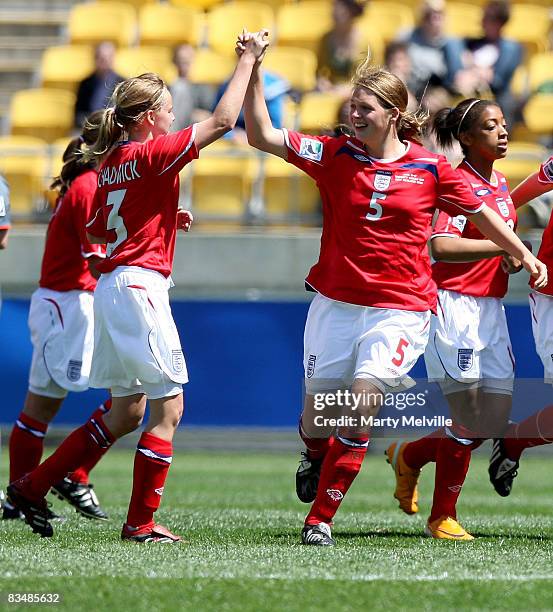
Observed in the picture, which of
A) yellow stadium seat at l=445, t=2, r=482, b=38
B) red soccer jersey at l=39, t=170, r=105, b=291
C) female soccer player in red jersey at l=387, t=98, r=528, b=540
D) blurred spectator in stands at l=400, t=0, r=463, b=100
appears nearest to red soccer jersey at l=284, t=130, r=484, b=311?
female soccer player in red jersey at l=387, t=98, r=528, b=540

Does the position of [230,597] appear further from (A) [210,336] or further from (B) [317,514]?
(A) [210,336]

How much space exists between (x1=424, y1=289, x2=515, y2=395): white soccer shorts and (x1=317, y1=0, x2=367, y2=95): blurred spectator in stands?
698 cm

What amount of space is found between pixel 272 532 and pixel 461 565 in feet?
4.95

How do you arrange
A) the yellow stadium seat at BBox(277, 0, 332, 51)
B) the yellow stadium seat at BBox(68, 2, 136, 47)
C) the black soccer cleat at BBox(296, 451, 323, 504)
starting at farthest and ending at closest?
1. the yellow stadium seat at BBox(68, 2, 136, 47)
2. the yellow stadium seat at BBox(277, 0, 332, 51)
3. the black soccer cleat at BBox(296, 451, 323, 504)

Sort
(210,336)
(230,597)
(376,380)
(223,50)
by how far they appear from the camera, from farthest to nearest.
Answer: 1. (223,50)
2. (210,336)
3. (376,380)
4. (230,597)

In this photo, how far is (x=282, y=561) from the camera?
5.25 meters

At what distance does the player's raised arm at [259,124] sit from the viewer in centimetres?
589

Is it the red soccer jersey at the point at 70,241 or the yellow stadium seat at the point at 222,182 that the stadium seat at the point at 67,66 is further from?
the red soccer jersey at the point at 70,241

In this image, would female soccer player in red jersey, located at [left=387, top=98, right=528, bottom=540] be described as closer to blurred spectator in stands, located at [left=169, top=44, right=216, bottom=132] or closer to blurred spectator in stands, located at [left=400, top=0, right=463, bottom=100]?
blurred spectator in stands, located at [left=400, top=0, right=463, bottom=100]

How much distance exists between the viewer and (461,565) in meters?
5.25

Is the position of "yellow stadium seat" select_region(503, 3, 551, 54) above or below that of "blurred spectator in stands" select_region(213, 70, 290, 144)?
above

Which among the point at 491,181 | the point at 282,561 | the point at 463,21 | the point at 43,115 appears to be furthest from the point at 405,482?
the point at 463,21

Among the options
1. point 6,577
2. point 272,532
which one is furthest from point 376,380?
point 6,577

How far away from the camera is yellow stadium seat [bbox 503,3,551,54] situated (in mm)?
14125
